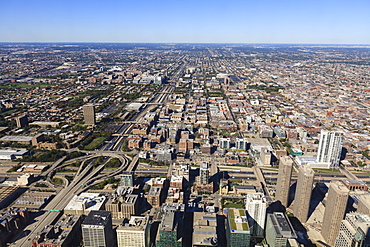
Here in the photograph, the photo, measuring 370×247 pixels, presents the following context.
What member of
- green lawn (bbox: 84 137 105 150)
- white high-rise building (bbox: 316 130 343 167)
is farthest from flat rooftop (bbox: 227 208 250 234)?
green lawn (bbox: 84 137 105 150)

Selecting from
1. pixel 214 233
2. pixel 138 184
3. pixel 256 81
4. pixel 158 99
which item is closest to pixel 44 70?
pixel 158 99

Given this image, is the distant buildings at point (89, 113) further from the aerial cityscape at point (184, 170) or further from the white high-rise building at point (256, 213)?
the white high-rise building at point (256, 213)

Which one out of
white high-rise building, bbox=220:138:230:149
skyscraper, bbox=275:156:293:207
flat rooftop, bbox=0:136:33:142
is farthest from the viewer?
flat rooftop, bbox=0:136:33:142

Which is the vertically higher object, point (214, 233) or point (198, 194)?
point (214, 233)

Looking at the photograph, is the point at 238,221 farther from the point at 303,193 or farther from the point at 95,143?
the point at 95,143

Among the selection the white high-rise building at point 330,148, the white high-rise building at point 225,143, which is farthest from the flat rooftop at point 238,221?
the white high-rise building at point 225,143

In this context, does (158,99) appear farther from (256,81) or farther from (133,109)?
(256,81)

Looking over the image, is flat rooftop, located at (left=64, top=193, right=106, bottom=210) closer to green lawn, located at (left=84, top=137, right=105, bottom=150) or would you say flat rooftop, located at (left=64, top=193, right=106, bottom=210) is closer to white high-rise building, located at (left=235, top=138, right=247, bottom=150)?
green lawn, located at (left=84, top=137, right=105, bottom=150)
